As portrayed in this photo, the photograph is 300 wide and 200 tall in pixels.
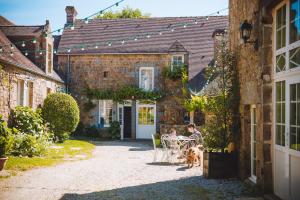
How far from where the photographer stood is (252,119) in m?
8.32

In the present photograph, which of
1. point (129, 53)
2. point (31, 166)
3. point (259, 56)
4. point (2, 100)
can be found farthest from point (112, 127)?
point (259, 56)

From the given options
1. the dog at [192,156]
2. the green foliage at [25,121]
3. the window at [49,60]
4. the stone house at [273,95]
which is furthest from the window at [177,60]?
the stone house at [273,95]

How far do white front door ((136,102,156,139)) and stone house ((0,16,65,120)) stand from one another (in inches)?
212

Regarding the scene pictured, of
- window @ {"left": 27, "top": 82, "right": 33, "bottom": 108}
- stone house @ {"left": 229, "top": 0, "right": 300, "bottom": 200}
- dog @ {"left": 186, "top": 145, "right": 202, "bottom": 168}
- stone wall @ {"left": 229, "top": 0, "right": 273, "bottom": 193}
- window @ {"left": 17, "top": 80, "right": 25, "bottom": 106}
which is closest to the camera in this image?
stone house @ {"left": 229, "top": 0, "right": 300, "bottom": 200}

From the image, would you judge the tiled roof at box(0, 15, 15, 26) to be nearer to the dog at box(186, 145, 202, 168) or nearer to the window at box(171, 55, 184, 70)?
the window at box(171, 55, 184, 70)

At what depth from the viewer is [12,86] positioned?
1453 centimetres

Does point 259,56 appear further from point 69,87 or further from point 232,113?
point 69,87

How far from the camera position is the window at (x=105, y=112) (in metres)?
23.5

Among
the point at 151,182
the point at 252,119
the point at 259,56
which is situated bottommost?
the point at 151,182

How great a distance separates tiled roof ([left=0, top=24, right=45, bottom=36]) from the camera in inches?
709

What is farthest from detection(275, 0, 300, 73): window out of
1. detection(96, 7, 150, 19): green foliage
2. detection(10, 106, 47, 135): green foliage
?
detection(96, 7, 150, 19): green foliage

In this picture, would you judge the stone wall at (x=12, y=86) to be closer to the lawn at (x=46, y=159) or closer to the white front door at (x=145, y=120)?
the lawn at (x=46, y=159)

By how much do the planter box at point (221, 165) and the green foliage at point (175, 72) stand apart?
1361 centimetres

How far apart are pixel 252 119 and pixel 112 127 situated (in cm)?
1529
